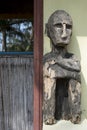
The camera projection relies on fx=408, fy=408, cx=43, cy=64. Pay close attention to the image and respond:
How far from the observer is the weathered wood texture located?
3.61 meters

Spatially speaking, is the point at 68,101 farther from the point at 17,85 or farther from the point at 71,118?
the point at 17,85

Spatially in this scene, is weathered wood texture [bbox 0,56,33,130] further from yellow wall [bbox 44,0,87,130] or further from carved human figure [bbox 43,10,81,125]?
yellow wall [bbox 44,0,87,130]

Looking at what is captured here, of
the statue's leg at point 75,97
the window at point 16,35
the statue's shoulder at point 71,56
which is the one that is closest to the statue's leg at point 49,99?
the statue's leg at point 75,97

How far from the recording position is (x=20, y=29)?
3.67m

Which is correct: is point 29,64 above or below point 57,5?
below

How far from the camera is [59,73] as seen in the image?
340 centimetres

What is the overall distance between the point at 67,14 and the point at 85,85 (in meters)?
0.65

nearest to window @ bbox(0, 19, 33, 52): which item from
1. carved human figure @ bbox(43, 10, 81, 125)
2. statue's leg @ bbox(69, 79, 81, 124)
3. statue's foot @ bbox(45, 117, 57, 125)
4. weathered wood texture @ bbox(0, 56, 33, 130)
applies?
weathered wood texture @ bbox(0, 56, 33, 130)

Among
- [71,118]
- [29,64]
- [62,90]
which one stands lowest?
[71,118]

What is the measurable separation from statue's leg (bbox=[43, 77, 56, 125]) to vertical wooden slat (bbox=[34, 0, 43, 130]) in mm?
93

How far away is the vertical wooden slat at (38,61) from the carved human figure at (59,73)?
0.07 m

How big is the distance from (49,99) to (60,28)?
0.60 metres

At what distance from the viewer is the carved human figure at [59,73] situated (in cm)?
342

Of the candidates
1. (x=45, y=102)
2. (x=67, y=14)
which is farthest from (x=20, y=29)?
(x=45, y=102)
